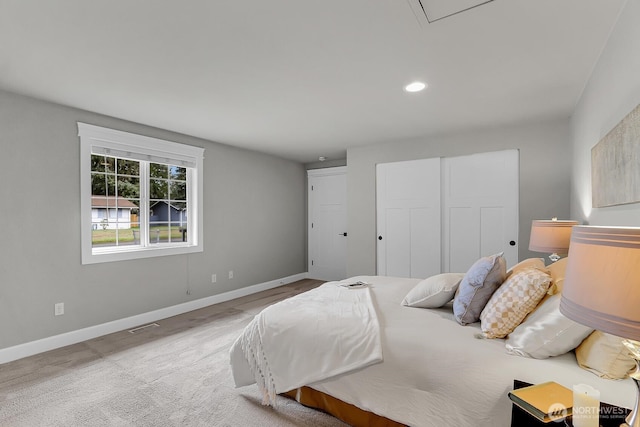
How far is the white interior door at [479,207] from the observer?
3.93 metres

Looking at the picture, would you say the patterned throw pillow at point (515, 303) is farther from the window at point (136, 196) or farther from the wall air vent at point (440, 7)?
the window at point (136, 196)

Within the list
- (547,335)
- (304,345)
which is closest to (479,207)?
(547,335)

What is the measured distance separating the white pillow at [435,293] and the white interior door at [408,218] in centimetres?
221

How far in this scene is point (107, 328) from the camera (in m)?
3.39

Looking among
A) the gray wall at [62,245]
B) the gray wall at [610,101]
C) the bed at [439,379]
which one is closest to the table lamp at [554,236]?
the gray wall at [610,101]

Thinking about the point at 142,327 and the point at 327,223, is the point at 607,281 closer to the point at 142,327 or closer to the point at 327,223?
the point at 142,327

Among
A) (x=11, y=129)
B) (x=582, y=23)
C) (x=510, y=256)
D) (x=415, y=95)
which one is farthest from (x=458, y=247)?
(x=11, y=129)

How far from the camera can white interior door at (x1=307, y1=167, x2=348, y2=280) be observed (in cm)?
599

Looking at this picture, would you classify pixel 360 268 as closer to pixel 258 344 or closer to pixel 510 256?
pixel 510 256

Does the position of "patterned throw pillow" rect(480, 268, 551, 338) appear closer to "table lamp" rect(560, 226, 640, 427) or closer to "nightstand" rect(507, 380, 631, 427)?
"nightstand" rect(507, 380, 631, 427)

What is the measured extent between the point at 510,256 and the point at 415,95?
2448 millimetres

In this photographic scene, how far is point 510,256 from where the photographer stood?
393 centimetres

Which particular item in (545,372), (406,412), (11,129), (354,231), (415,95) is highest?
(415,95)

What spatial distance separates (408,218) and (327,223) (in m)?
1.94
